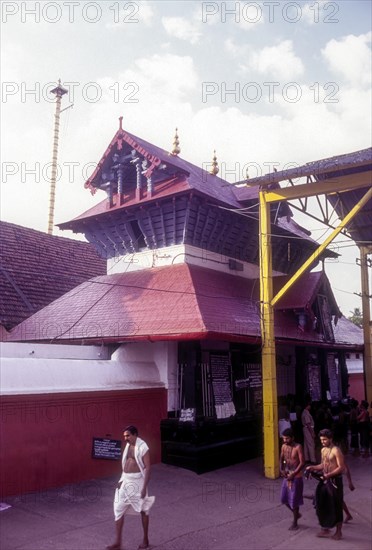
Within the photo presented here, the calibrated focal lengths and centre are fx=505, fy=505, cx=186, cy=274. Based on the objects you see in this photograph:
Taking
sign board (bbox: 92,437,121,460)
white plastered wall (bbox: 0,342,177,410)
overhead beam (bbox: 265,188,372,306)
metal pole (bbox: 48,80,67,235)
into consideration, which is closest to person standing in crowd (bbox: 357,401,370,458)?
overhead beam (bbox: 265,188,372,306)

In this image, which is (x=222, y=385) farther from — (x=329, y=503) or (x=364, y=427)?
(x=329, y=503)

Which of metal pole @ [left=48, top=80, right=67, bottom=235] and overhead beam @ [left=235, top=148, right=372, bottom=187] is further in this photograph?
metal pole @ [left=48, top=80, right=67, bottom=235]

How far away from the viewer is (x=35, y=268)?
1942 centimetres

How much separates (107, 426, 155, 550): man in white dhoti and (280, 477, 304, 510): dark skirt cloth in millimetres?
2315

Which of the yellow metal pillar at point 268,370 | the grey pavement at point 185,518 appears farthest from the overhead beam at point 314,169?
the grey pavement at point 185,518

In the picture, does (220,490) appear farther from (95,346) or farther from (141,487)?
(95,346)

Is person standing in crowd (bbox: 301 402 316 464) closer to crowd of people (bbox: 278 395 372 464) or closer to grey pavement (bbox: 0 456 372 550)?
crowd of people (bbox: 278 395 372 464)

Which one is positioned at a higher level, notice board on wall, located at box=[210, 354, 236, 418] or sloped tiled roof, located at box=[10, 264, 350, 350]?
sloped tiled roof, located at box=[10, 264, 350, 350]

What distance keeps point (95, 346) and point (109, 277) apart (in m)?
3.35

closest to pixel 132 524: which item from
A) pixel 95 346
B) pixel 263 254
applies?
pixel 95 346

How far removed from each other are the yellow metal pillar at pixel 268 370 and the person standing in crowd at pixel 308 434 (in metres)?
1.87

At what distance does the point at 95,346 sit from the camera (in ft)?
42.8

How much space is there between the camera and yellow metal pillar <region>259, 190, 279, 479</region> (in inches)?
440

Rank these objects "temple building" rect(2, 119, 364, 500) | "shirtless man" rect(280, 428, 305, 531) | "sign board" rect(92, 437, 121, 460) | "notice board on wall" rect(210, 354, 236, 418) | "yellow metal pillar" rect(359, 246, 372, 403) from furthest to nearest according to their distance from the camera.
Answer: "yellow metal pillar" rect(359, 246, 372, 403) → "notice board on wall" rect(210, 354, 236, 418) → "temple building" rect(2, 119, 364, 500) → "sign board" rect(92, 437, 121, 460) → "shirtless man" rect(280, 428, 305, 531)
